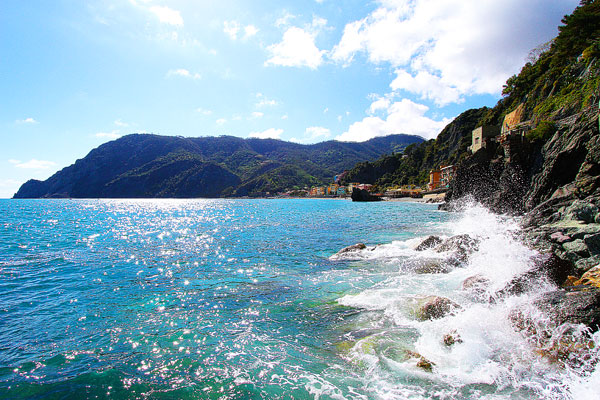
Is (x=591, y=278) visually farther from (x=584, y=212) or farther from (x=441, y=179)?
(x=441, y=179)

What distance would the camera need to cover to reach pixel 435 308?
9.14 metres

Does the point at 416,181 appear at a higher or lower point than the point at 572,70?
lower

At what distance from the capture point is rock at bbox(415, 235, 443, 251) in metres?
19.5

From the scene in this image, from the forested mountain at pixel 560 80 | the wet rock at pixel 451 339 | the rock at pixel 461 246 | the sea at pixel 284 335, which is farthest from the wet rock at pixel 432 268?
the forested mountain at pixel 560 80

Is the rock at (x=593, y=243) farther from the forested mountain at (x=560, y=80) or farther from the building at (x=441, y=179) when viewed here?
the building at (x=441, y=179)

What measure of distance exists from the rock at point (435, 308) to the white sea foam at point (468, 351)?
0.20 meters

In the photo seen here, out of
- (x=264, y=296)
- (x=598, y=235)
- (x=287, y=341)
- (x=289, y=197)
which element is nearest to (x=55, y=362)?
(x=287, y=341)

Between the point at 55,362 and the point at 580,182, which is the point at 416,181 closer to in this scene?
the point at 580,182

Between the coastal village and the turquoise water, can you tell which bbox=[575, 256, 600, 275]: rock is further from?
the coastal village

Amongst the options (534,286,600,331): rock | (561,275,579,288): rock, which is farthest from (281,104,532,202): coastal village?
(534,286,600,331): rock

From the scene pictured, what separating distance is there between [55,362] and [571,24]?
220 ft

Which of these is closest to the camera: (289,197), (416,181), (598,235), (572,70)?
(598,235)

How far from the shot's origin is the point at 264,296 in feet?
39.0

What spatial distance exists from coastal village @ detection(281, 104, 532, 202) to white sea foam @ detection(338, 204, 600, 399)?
31110 millimetres
